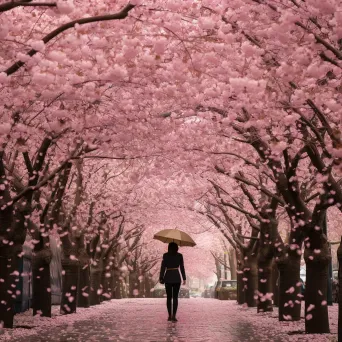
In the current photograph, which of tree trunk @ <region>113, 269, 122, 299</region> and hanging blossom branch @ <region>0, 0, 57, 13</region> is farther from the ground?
hanging blossom branch @ <region>0, 0, 57, 13</region>

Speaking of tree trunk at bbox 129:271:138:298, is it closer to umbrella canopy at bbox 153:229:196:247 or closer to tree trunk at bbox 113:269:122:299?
tree trunk at bbox 113:269:122:299

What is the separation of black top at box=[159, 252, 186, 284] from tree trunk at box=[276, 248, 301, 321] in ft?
9.05

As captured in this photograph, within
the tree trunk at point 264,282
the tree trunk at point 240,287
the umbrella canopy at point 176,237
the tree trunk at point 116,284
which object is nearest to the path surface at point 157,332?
the umbrella canopy at point 176,237

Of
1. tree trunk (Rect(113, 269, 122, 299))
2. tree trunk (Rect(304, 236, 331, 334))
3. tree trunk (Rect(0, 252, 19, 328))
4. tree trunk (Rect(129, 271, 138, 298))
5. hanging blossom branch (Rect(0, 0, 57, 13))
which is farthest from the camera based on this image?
tree trunk (Rect(129, 271, 138, 298))

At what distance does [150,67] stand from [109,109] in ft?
8.00

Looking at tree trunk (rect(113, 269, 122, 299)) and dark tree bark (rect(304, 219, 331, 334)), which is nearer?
dark tree bark (rect(304, 219, 331, 334))

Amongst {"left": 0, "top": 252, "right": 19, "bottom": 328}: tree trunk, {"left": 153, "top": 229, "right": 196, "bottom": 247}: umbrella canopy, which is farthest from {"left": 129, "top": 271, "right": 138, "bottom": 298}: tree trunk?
{"left": 0, "top": 252, "right": 19, "bottom": 328}: tree trunk

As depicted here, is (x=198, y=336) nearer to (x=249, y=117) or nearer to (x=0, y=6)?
(x=249, y=117)

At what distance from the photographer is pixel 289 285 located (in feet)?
61.4

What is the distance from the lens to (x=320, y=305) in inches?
598

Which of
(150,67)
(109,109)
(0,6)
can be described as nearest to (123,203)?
(109,109)

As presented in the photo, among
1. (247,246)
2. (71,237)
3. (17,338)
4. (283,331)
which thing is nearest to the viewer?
(17,338)

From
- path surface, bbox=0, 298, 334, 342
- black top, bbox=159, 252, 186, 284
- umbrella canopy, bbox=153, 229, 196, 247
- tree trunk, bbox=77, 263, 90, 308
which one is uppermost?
umbrella canopy, bbox=153, 229, 196, 247

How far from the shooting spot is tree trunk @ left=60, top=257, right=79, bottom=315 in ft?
82.4
